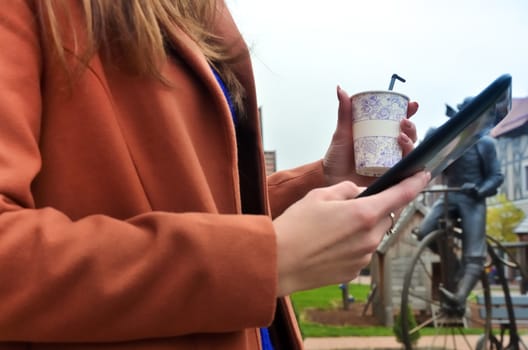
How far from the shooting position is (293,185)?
1064mm

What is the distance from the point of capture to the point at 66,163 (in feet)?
2.03

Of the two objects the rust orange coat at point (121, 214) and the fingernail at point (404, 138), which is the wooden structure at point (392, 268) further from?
the rust orange coat at point (121, 214)

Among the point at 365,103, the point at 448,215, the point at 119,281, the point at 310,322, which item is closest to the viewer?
the point at 119,281

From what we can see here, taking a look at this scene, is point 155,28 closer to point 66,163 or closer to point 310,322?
point 66,163

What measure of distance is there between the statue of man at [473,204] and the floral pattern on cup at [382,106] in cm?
340

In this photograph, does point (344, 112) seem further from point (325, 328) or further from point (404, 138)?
point (325, 328)

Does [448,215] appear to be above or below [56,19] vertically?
below

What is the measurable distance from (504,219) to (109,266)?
65.0 feet

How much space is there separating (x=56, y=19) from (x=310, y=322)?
6576mm

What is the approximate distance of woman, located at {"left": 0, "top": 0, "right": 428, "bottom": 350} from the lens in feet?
1.78

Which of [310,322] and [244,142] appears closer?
[244,142]

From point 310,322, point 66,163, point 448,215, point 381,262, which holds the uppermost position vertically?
point 66,163

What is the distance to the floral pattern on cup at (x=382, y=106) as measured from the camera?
0.92 metres

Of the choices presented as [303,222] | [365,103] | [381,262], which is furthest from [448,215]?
[303,222]
